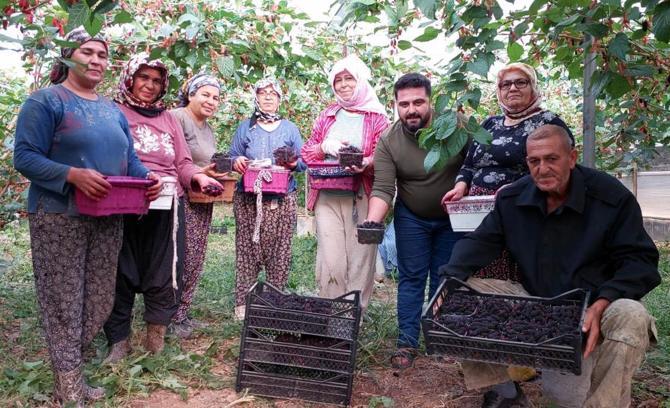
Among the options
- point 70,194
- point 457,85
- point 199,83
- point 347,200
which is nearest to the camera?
point 457,85

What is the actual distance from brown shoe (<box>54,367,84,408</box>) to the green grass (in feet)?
0.35

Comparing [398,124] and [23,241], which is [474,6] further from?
[23,241]

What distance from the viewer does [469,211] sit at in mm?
2750

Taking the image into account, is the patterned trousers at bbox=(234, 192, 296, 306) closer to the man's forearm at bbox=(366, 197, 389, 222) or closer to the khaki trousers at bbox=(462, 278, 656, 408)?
the man's forearm at bbox=(366, 197, 389, 222)

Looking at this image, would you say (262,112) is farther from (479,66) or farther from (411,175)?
(479,66)

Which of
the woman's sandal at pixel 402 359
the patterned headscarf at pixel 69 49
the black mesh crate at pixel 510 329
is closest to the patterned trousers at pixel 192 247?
the patterned headscarf at pixel 69 49

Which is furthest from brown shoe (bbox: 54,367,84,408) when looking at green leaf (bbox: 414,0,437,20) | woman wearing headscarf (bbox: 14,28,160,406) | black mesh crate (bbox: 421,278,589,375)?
green leaf (bbox: 414,0,437,20)

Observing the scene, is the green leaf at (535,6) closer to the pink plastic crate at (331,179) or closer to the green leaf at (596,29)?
the green leaf at (596,29)

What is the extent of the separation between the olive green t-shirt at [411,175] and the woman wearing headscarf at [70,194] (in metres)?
1.21

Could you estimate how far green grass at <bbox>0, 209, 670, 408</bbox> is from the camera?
106 inches

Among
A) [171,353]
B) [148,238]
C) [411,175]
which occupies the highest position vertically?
[411,175]

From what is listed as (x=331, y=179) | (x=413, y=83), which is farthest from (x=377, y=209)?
(x=413, y=83)

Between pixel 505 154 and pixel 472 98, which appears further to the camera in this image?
pixel 505 154

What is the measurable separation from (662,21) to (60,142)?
2.15 meters
